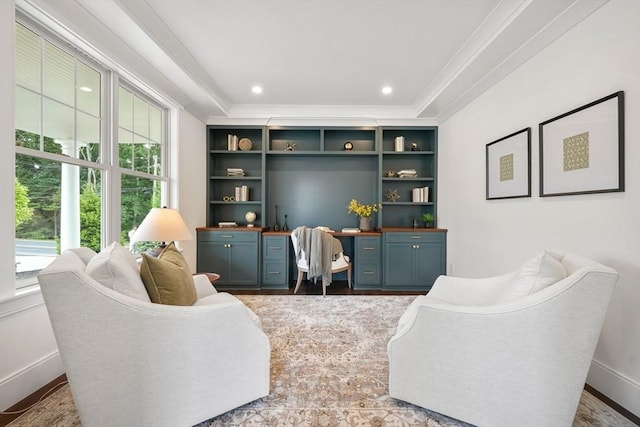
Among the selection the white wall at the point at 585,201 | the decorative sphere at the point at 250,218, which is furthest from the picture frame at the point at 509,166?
the decorative sphere at the point at 250,218

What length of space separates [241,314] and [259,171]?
10.7ft

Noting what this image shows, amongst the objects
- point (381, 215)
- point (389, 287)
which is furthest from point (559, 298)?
point (381, 215)

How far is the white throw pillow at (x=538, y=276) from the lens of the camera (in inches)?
51.9

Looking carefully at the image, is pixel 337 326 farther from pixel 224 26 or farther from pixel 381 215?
pixel 224 26

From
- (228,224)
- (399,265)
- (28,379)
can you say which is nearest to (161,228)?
(28,379)

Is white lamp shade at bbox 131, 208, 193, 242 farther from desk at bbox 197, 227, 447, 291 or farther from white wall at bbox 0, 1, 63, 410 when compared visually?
desk at bbox 197, 227, 447, 291

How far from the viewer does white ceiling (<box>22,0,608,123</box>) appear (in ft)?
6.38

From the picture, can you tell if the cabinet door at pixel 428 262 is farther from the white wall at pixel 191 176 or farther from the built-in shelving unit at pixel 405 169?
the white wall at pixel 191 176

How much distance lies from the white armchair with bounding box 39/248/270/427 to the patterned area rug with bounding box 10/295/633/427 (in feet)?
0.85

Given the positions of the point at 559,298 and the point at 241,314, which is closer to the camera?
the point at 559,298

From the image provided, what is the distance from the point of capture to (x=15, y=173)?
1.65 metres

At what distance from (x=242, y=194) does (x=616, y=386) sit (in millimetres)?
4167

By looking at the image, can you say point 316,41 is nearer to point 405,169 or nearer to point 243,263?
point 405,169

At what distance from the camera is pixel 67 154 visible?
2.06 m
